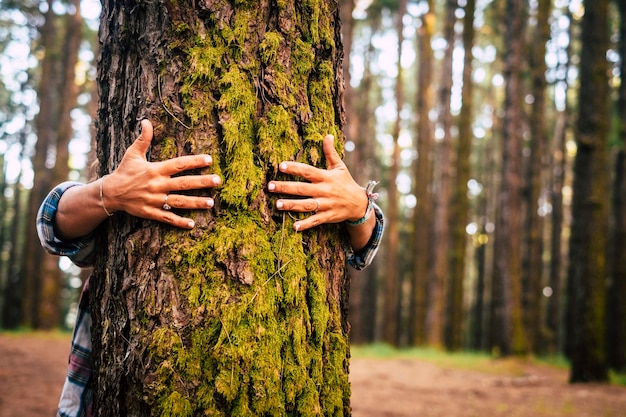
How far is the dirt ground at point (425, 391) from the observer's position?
18.9 ft

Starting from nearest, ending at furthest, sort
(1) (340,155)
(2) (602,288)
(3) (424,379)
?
(1) (340,155) → (2) (602,288) → (3) (424,379)

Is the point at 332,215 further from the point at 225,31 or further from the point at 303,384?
the point at 225,31

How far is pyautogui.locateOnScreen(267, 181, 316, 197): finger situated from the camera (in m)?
1.68

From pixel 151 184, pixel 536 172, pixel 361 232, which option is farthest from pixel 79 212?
pixel 536 172

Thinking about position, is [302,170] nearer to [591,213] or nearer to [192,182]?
[192,182]

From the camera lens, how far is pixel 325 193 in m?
1.75

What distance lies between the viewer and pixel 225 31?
1.70 m

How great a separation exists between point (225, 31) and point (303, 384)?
4.37ft

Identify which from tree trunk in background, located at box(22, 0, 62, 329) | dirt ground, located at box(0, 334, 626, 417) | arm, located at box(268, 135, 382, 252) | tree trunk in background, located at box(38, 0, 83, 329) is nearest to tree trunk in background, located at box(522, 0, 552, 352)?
dirt ground, located at box(0, 334, 626, 417)

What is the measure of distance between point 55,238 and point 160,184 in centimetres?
68

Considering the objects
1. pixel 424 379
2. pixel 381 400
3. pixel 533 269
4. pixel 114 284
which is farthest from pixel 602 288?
pixel 114 284

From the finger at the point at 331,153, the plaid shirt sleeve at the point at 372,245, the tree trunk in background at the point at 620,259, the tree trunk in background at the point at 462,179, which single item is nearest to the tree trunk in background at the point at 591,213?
the tree trunk in background at the point at 620,259

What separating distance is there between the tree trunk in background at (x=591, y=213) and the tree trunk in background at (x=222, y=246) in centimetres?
745

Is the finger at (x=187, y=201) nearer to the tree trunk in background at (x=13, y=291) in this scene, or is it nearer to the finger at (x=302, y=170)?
the finger at (x=302, y=170)
